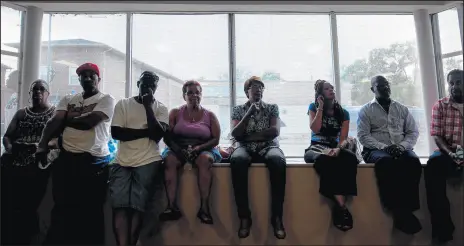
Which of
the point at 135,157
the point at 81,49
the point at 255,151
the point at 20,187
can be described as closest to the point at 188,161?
the point at 135,157

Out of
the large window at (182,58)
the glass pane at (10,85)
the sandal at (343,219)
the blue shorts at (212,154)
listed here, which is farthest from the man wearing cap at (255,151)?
the glass pane at (10,85)

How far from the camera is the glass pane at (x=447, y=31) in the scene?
358 cm

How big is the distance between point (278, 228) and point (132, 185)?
1102mm

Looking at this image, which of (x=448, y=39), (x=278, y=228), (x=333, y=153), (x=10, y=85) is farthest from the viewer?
(x=448, y=39)

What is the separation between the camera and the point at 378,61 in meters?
3.84

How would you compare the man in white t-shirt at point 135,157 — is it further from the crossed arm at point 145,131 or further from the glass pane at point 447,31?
the glass pane at point 447,31

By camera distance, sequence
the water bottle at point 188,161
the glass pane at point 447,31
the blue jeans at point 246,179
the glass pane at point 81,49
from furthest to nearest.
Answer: the glass pane at point 81,49, the glass pane at point 447,31, the water bottle at point 188,161, the blue jeans at point 246,179

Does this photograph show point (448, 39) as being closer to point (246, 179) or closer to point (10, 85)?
point (246, 179)

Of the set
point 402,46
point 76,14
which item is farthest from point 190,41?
point 402,46

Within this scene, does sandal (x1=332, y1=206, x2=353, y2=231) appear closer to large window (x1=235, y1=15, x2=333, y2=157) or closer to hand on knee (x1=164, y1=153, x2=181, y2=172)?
hand on knee (x1=164, y1=153, x2=181, y2=172)

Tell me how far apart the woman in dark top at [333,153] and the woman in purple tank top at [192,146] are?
2.79 feet

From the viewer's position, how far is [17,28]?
352 cm

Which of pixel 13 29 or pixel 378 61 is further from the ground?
pixel 13 29

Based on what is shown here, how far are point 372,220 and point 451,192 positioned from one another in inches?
27.3
